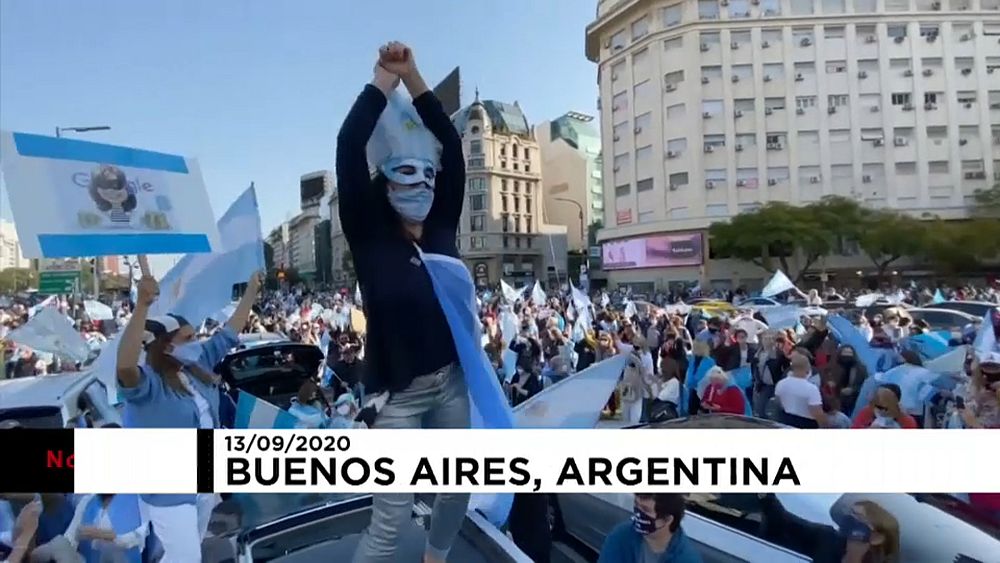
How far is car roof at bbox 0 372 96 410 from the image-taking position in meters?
2.01

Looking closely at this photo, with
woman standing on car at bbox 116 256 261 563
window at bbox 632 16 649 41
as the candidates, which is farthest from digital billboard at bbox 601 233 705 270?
woman standing on car at bbox 116 256 261 563

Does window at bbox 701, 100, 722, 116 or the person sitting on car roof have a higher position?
window at bbox 701, 100, 722, 116

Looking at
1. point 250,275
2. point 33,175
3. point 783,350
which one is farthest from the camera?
point 783,350

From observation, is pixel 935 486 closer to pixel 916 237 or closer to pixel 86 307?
pixel 916 237

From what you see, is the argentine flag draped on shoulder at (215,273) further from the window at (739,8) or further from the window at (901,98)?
the window at (901,98)

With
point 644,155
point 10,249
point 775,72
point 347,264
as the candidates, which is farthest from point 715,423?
point 10,249

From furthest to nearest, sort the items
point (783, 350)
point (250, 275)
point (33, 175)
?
point (783, 350), point (250, 275), point (33, 175)

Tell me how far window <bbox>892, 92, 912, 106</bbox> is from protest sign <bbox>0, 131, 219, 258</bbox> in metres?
1.88

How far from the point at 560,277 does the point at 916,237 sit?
3.12 feet

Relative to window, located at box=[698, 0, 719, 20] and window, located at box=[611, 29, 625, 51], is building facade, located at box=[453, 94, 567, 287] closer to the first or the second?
window, located at box=[611, 29, 625, 51]

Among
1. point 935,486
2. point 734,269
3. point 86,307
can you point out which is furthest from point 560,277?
point 86,307

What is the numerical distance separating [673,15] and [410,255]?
1.01 m

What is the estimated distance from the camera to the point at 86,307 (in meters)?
1.80
